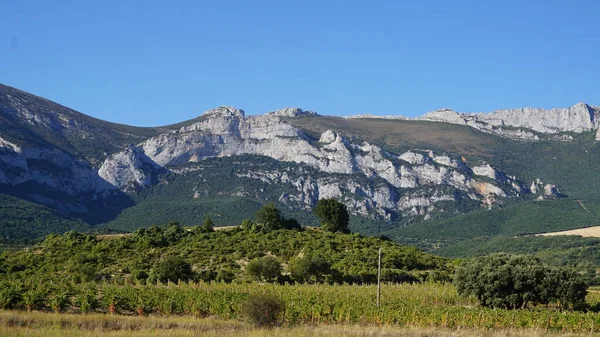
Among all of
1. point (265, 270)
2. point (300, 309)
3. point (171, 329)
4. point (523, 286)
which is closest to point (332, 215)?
point (265, 270)

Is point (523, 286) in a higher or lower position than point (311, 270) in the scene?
higher

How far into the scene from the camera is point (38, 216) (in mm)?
172500

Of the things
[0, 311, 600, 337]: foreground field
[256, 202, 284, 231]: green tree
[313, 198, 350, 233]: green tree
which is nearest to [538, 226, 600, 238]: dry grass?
[313, 198, 350, 233]: green tree

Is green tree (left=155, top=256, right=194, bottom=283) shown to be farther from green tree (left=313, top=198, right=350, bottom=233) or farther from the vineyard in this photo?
green tree (left=313, top=198, right=350, bottom=233)

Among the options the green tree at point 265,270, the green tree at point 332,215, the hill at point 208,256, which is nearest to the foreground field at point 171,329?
the hill at point 208,256

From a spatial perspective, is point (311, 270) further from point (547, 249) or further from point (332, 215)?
point (547, 249)

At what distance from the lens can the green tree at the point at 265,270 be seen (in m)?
64.0

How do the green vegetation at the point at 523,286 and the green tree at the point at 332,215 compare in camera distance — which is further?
the green tree at the point at 332,215

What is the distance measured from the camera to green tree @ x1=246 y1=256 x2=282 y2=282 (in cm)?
6400

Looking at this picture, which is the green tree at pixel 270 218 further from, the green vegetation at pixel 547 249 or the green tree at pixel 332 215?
the green vegetation at pixel 547 249

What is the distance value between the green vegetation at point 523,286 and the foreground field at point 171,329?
11112 mm

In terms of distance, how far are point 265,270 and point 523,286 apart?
75.6 feet

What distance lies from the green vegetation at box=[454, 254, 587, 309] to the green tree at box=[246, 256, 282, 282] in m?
19.0

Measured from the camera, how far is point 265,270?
64.1 m
